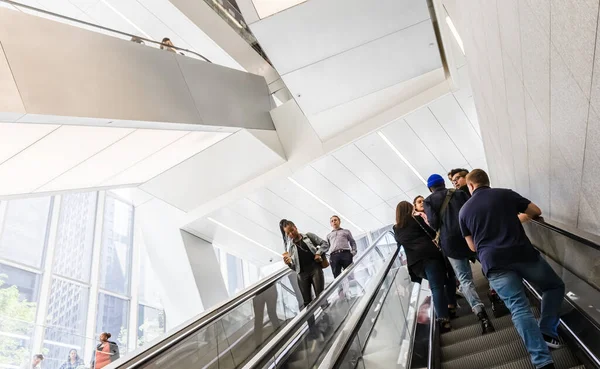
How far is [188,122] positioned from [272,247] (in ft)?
28.1

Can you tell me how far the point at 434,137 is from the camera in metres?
10.9

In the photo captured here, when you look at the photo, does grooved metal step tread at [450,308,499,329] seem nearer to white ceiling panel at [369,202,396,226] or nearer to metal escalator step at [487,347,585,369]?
metal escalator step at [487,347,585,369]

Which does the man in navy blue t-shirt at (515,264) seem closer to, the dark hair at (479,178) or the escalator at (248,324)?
the dark hair at (479,178)

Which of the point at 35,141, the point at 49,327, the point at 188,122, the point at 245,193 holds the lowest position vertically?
the point at 49,327

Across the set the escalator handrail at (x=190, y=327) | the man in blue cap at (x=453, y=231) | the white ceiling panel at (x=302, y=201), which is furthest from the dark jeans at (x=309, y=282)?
the white ceiling panel at (x=302, y=201)

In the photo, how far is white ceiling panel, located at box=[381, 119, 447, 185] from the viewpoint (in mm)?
10586

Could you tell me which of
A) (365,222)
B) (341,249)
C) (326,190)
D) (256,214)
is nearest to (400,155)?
(326,190)

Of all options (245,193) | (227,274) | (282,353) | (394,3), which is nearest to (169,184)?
(245,193)

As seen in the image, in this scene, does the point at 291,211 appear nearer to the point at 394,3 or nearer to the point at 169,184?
the point at 169,184

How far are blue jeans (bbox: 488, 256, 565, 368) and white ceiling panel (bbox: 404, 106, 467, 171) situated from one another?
715 centimetres

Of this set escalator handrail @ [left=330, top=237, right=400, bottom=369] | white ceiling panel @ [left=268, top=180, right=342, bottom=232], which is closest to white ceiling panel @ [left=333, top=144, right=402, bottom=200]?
white ceiling panel @ [left=268, top=180, right=342, bottom=232]

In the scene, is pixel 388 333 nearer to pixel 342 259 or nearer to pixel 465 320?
pixel 465 320

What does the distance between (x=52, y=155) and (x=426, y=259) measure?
565 centimetres

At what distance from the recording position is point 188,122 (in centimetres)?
838
